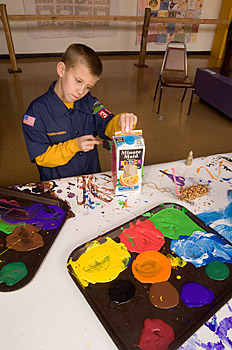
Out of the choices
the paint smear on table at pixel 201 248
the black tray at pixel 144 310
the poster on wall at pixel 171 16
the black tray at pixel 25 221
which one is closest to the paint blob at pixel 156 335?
the black tray at pixel 144 310

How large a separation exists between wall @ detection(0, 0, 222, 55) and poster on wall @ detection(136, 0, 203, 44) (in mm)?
111

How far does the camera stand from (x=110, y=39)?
5.34 m

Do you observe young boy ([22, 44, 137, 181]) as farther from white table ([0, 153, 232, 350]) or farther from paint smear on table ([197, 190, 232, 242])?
paint smear on table ([197, 190, 232, 242])

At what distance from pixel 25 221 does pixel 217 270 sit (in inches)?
25.1

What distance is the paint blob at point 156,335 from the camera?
0.64 metres

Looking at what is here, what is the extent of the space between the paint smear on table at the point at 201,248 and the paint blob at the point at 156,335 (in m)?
0.22

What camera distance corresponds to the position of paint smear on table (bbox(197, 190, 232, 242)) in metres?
0.95

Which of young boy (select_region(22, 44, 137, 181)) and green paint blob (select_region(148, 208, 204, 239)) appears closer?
green paint blob (select_region(148, 208, 204, 239))

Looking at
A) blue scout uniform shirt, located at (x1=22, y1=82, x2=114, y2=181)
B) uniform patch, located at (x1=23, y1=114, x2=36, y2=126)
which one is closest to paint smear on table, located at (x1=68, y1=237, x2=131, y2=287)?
blue scout uniform shirt, located at (x1=22, y1=82, x2=114, y2=181)

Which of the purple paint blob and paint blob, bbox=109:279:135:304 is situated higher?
paint blob, bbox=109:279:135:304

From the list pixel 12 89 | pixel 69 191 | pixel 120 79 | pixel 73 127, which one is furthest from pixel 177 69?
pixel 69 191

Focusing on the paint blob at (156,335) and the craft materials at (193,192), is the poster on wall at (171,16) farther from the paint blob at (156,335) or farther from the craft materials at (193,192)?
the paint blob at (156,335)

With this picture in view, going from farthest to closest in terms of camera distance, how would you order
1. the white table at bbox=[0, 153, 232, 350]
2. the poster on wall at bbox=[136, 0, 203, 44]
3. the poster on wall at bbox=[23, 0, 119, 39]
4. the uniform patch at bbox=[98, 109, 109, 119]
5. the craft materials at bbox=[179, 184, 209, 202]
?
the poster on wall at bbox=[136, 0, 203, 44], the poster on wall at bbox=[23, 0, 119, 39], the uniform patch at bbox=[98, 109, 109, 119], the craft materials at bbox=[179, 184, 209, 202], the white table at bbox=[0, 153, 232, 350]

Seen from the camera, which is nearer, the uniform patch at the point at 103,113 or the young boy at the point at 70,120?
the young boy at the point at 70,120
